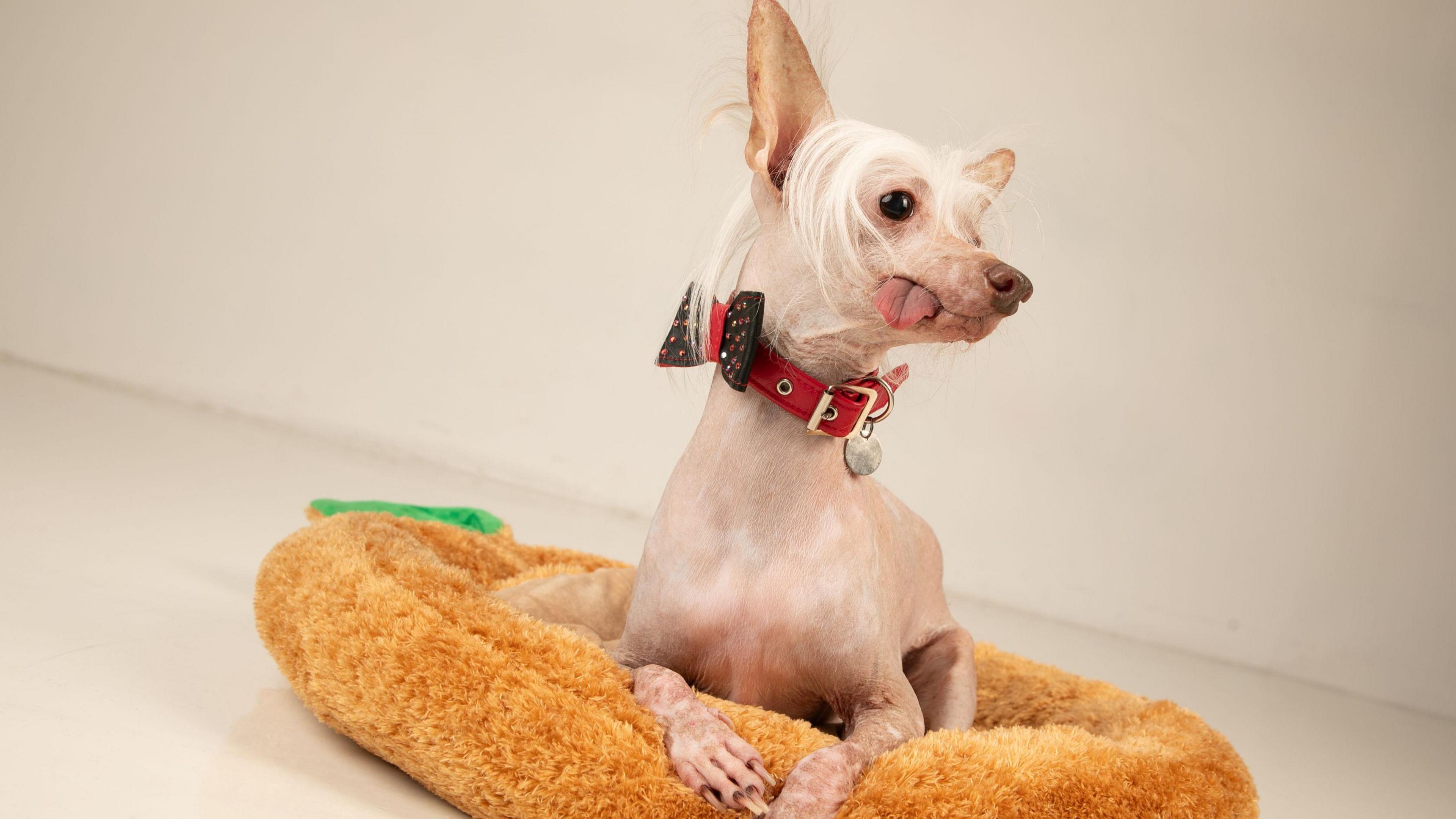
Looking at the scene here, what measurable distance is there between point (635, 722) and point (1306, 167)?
13.9 feet

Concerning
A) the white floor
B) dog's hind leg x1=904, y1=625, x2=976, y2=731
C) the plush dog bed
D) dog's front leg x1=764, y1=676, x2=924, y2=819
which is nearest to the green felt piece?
the white floor

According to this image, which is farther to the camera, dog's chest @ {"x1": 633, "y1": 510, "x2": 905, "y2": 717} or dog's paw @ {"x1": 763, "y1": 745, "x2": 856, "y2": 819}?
dog's chest @ {"x1": 633, "y1": 510, "x2": 905, "y2": 717}

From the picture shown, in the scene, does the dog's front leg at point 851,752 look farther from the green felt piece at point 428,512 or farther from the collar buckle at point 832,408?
the green felt piece at point 428,512

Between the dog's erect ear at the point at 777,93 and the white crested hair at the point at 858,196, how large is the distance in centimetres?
3


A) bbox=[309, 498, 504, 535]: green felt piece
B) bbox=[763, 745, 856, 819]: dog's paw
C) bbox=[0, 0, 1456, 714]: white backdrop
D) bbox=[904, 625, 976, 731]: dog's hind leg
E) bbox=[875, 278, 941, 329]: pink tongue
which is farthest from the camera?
bbox=[0, 0, 1456, 714]: white backdrop

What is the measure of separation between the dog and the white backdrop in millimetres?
2724

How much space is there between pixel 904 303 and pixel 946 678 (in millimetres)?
721

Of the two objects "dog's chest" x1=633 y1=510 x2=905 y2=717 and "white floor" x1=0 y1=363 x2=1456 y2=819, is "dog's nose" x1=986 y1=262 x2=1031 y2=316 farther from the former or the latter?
"white floor" x1=0 y1=363 x2=1456 y2=819

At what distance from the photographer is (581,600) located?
1999mm

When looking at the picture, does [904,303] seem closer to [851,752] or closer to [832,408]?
[832,408]

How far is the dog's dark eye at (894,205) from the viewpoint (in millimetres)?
1402

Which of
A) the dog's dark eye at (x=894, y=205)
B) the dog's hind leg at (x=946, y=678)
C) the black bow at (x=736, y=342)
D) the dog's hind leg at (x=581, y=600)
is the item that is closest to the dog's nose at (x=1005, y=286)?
the dog's dark eye at (x=894, y=205)

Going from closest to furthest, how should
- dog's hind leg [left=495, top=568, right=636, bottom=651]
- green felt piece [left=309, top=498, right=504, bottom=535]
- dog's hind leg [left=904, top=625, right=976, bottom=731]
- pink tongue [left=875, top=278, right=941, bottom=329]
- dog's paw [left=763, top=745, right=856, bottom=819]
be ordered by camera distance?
dog's paw [left=763, top=745, right=856, bottom=819]
pink tongue [left=875, top=278, right=941, bottom=329]
dog's hind leg [left=904, top=625, right=976, bottom=731]
dog's hind leg [left=495, top=568, right=636, bottom=651]
green felt piece [left=309, top=498, right=504, bottom=535]

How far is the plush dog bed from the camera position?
49.9 inches
